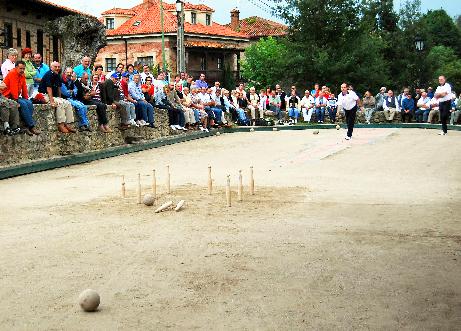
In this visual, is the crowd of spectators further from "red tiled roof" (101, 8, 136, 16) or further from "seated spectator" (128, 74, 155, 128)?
"red tiled roof" (101, 8, 136, 16)

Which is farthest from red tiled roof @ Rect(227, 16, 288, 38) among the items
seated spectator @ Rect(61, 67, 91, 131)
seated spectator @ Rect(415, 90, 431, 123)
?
seated spectator @ Rect(61, 67, 91, 131)

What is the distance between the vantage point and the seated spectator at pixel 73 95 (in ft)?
66.6

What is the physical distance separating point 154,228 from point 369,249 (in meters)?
2.79

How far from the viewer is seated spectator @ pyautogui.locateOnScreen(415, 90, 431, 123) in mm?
35188

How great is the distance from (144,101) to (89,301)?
19.2 meters

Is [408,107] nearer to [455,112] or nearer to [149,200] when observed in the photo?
[455,112]

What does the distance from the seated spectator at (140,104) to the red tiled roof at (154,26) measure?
51.0 meters

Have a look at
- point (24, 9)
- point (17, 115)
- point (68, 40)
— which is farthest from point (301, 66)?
point (17, 115)

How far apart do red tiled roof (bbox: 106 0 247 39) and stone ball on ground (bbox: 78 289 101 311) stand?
230ft

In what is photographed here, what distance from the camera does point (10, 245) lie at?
877 centimetres

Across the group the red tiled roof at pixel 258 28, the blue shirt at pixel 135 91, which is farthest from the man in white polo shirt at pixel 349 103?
the red tiled roof at pixel 258 28

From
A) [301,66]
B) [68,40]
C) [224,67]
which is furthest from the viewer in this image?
[224,67]

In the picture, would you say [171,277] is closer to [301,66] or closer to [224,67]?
[301,66]

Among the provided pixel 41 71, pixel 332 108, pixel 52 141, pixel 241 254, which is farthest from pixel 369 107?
pixel 241 254
